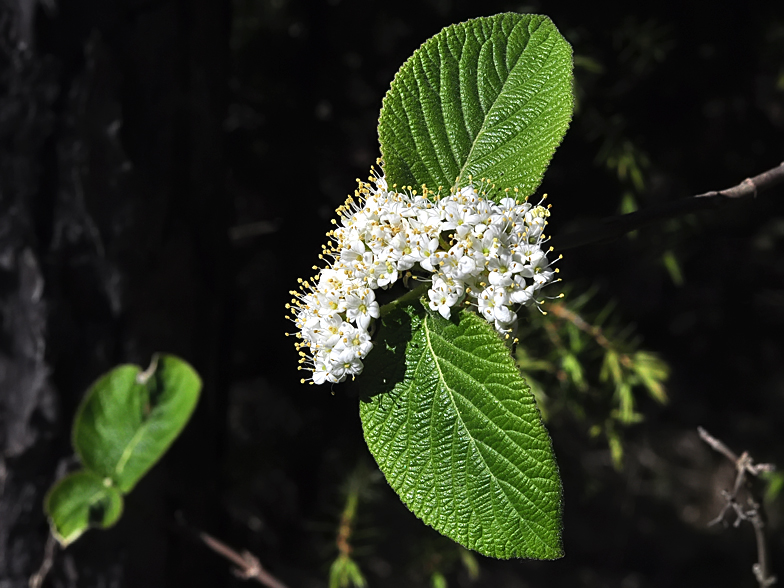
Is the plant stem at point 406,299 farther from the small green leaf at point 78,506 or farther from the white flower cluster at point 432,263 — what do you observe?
the small green leaf at point 78,506

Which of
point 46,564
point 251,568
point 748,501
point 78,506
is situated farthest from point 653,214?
point 46,564

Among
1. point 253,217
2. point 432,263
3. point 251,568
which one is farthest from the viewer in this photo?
point 253,217

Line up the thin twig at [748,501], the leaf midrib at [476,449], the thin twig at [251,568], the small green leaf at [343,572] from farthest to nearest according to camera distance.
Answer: the small green leaf at [343,572]
the thin twig at [251,568]
the thin twig at [748,501]
the leaf midrib at [476,449]

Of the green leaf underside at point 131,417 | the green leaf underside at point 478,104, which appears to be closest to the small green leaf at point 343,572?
the green leaf underside at point 131,417

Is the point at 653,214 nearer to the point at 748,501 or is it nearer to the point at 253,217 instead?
the point at 748,501

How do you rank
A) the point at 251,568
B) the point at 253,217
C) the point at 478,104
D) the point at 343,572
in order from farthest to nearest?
the point at 253,217, the point at 343,572, the point at 251,568, the point at 478,104

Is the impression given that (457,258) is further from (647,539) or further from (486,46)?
(647,539)

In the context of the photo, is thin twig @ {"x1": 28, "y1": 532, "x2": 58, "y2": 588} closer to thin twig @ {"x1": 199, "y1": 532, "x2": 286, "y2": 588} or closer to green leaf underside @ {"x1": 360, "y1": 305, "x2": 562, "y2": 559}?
thin twig @ {"x1": 199, "y1": 532, "x2": 286, "y2": 588}
